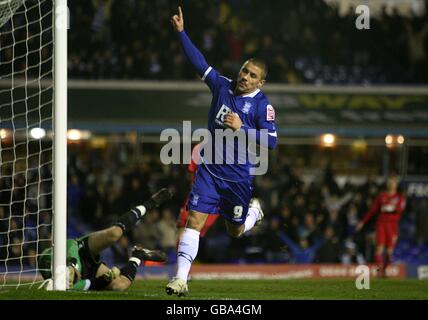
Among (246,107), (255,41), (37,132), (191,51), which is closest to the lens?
(246,107)

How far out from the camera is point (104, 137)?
2097 centimetres

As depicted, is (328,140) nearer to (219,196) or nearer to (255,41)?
(255,41)

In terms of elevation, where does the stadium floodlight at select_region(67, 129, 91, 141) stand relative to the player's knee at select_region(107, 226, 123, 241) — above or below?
above

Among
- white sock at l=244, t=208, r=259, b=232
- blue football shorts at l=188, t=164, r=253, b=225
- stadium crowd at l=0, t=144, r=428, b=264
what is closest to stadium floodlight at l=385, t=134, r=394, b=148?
stadium crowd at l=0, t=144, r=428, b=264

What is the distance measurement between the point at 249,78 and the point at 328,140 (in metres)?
12.4

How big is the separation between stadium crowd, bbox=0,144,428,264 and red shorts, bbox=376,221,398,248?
6.06 ft

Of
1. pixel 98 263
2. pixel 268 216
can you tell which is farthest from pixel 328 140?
pixel 98 263

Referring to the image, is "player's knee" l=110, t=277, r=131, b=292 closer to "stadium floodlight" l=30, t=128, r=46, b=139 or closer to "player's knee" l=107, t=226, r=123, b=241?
"player's knee" l=107, t=226, r=123, b=241

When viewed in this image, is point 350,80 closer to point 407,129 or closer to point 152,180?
point 407,129

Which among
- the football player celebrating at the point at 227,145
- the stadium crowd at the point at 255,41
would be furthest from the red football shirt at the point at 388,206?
the football player celebrating at the point at 227,145

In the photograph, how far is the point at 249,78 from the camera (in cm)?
941

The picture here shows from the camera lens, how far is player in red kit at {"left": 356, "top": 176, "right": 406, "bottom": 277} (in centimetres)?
1662
